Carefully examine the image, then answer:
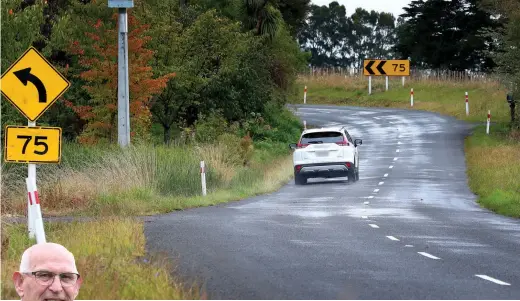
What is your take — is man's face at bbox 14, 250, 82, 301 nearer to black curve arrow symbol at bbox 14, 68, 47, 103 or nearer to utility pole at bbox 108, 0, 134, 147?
black curve arrow symbol at bbox 14, 68, 47, 103

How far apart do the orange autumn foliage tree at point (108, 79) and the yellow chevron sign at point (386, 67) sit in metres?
39.1

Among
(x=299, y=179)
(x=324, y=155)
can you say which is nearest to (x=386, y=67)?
(x=299, y=179)

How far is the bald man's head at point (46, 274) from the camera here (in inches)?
199

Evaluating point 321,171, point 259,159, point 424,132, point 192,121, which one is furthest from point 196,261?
point 424,132

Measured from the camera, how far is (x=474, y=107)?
66500 mm

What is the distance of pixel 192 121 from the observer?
5191 centimetres

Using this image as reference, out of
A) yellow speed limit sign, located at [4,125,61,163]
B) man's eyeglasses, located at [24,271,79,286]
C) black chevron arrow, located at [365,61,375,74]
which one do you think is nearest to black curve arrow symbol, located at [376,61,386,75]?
black chevron arrow, located at [365,61,375,74]

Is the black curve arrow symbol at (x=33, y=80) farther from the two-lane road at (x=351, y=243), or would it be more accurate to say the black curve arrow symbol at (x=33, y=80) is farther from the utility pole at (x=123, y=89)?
the utility pole at (x=123, y=89)

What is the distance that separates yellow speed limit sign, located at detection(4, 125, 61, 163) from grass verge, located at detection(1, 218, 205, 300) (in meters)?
1.10

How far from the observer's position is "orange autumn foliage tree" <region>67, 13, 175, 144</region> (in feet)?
122

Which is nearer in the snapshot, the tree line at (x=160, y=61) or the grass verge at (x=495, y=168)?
the grass verge at (x=495, y=168)

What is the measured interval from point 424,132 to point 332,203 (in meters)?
29.4

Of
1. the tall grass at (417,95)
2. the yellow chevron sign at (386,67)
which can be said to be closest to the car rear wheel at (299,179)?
the tall grass at (417,95)

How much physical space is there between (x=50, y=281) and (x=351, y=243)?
1236 cm
